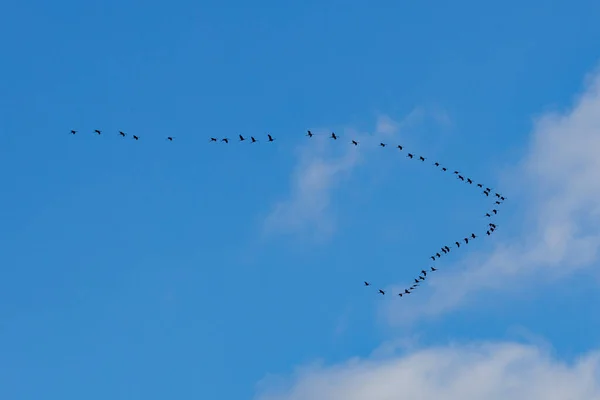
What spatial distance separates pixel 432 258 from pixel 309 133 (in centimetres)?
3055

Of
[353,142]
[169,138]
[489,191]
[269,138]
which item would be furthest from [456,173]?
[169,138]

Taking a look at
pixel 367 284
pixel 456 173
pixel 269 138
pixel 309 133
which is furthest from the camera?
pixel 367 284

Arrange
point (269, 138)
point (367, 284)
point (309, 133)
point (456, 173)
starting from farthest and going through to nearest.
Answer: point (367, 284) → point (456, 173) → point (309, 133) → point (269, 138)

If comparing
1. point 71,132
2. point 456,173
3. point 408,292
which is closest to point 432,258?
point 408,292

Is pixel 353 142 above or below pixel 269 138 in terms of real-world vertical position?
above

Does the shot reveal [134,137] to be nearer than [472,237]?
Yes

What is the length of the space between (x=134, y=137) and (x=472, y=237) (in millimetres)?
46651

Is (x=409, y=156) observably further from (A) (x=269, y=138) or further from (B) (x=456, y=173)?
(A) (x=269, y=138)

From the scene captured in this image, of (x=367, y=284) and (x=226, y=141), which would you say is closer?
(x=226, y=141)

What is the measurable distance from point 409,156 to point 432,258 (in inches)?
885

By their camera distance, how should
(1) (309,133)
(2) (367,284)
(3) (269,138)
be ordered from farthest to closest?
(2) (367,284), (1) (309,133), (3) (269,138)

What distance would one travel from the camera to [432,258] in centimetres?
13675

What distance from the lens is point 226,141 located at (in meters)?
113

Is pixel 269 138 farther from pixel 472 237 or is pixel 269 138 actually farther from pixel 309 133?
pixel 472 237
